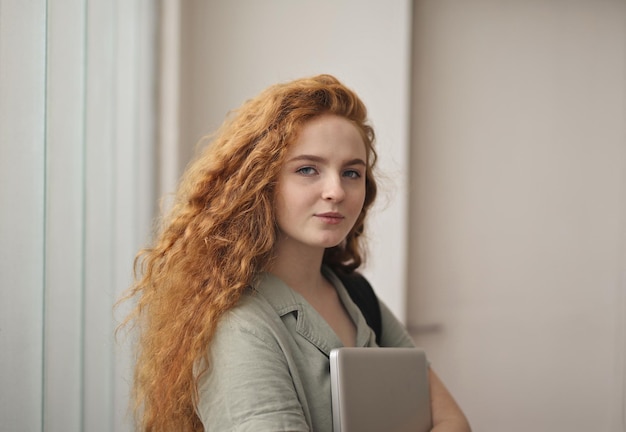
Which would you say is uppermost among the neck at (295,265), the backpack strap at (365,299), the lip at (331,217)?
the lip at (331,217)

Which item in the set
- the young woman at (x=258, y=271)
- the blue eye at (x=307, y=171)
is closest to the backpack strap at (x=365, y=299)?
the young woman at (x=258, y=271)

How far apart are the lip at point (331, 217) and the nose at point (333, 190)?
3 cm

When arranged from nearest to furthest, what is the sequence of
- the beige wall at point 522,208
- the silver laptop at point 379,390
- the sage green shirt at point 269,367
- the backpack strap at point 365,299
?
1. the sage green shirt at point 269,367
2. the silver laptop at point 379,390
3. the backpack strap at point 365,299
4. the beige wall at point 522,208

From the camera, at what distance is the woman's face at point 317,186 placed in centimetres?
138

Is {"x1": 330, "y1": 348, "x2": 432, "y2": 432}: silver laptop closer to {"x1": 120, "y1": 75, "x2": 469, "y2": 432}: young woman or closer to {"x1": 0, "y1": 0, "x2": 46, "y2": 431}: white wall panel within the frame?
{"x1": 120, "y1": 75, "x2": 469, "y2": 432}: young woman

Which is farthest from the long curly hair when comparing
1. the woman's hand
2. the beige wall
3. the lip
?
the beige wall

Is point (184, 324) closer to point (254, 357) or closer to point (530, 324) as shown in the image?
point (254, 357)

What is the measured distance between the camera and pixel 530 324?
297cm

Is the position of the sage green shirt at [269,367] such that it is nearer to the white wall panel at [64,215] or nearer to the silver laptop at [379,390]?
the silver laptop at [379,390]

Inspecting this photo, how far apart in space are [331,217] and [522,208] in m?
1.74

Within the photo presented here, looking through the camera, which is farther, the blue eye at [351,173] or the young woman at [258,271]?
the blue eye at [351,173]

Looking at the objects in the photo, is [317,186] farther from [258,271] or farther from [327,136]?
[258,271]

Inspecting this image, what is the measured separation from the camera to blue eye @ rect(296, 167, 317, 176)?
4.57ft

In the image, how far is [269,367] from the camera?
122 cm
